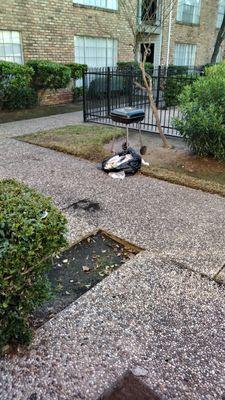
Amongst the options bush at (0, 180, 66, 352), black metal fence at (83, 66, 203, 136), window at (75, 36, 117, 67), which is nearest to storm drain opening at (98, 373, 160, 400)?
bush at (0, 180, 66, 352)

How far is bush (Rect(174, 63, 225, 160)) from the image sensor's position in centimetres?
538

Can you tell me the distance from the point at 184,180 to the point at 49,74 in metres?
7.24

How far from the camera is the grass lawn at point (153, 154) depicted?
4984mm

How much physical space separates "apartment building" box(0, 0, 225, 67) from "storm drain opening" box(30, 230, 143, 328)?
5.37m

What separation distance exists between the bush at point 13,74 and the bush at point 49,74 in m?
0.52

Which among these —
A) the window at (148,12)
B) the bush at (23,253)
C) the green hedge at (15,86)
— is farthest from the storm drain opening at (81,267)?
the green hedge at (15,86)

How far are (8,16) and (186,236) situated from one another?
945 cm

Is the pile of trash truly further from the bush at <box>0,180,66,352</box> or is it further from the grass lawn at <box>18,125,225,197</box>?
the bush at <box>0,180,66,352</box>

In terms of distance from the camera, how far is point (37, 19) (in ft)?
35.1

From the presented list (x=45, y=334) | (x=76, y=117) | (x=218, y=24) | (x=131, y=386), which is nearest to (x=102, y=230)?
(x=45, y=334)

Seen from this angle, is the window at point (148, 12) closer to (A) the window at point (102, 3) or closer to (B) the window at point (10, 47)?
(A) the window at point (102, 3)

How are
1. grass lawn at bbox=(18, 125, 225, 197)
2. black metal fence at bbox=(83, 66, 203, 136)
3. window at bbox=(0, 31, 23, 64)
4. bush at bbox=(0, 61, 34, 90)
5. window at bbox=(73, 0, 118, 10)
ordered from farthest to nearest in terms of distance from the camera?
window at bbox=(73, 0, 118, 10), window at bbox=(0, 31, 23, 64), bush at bbox=(0, 61, 34, 90), black metal fence at bbox=(83, 66, 203, 136), grass lawn at bbox=(18, 125, 225, 197)

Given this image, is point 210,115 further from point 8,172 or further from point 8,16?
point 8,16

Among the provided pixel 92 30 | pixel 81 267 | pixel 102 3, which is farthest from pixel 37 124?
pixel 102 3
